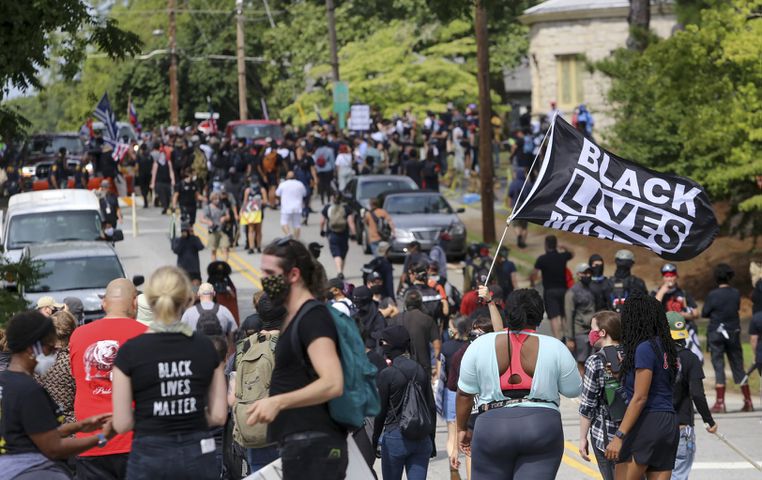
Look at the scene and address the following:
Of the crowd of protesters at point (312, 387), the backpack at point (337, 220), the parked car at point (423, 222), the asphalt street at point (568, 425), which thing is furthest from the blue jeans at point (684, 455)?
the parked car at point (423, 222)

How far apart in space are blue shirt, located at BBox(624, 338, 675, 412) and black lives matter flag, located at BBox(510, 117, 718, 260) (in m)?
2.46

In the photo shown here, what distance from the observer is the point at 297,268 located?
6219 mm

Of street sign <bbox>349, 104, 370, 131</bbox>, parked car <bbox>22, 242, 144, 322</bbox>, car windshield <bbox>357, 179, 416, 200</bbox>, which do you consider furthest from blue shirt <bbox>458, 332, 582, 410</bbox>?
street sign <bbox>349, 104, 370, 131</bbox>

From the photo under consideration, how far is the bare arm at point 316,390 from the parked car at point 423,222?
2204 cm

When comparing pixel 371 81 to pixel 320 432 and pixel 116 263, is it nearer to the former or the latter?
pixel 116 263

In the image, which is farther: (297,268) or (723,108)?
(723,108)

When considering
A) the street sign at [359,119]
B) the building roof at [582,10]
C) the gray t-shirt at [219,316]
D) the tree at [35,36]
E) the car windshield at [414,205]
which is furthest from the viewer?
the building roof at [582,10]

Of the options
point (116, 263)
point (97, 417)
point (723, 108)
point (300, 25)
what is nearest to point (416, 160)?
point (723, 108)

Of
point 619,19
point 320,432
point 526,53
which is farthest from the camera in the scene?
point 526,53

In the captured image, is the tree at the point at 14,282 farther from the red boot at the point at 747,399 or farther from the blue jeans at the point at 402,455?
the red boot at the point at 747,399

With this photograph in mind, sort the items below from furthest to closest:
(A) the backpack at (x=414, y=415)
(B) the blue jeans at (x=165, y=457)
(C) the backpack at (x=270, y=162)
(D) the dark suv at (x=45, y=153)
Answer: (D) the dark suv at (x=45, y=153) → (C) the backpack at (x=270, y=162) → (A) the backpack at (x=414, y=415) → (B) the blue jeans at (x=165, y=457)

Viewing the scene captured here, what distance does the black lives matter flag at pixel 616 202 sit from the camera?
10961 mm

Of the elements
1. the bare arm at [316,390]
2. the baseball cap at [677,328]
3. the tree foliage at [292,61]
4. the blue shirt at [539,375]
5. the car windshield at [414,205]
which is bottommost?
the car windshield at [414,205]

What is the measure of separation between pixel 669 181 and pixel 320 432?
5.54 m
